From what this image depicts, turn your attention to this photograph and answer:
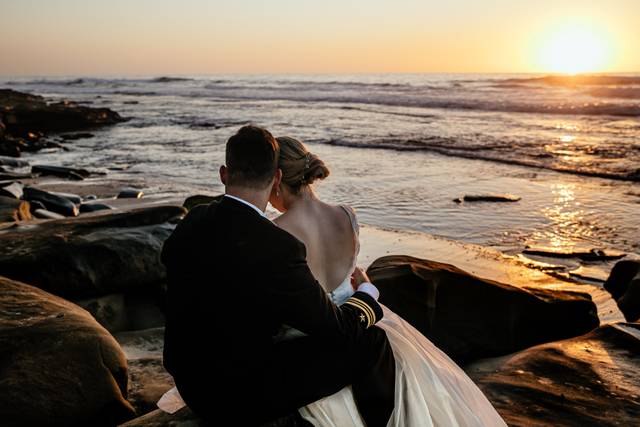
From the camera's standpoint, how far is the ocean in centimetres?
1004

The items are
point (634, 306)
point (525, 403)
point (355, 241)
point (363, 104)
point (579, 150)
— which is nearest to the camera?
point (355, 241)

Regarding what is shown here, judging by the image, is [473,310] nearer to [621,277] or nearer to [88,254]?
[621,277]

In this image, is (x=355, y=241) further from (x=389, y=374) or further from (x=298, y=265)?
(x=298, y=265)

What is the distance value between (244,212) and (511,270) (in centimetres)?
587

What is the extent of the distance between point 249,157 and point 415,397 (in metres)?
1.36

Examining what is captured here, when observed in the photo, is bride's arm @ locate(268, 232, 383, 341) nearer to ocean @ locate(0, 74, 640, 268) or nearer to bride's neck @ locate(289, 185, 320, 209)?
bride's neck @ locate(289, 185, 320, 209)

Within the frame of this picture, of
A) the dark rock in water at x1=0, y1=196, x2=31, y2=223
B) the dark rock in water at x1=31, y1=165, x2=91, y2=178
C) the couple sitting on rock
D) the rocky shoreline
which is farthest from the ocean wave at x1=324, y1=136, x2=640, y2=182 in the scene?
the couple sitting on rock

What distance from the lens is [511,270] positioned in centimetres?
761

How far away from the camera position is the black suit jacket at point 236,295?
238 centimetres

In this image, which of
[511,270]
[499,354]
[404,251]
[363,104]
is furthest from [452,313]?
[363,104]

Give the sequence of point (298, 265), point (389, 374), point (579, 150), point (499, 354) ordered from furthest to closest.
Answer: point (579, 150) < point (499, 354) < point (389, 374) < point (298, 265)

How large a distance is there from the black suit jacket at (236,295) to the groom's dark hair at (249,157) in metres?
0.13

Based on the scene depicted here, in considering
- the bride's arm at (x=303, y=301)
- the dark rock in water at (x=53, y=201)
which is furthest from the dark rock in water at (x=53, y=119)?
the bride's arm at (x=303, y=301)

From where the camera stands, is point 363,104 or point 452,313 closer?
point 452,313
